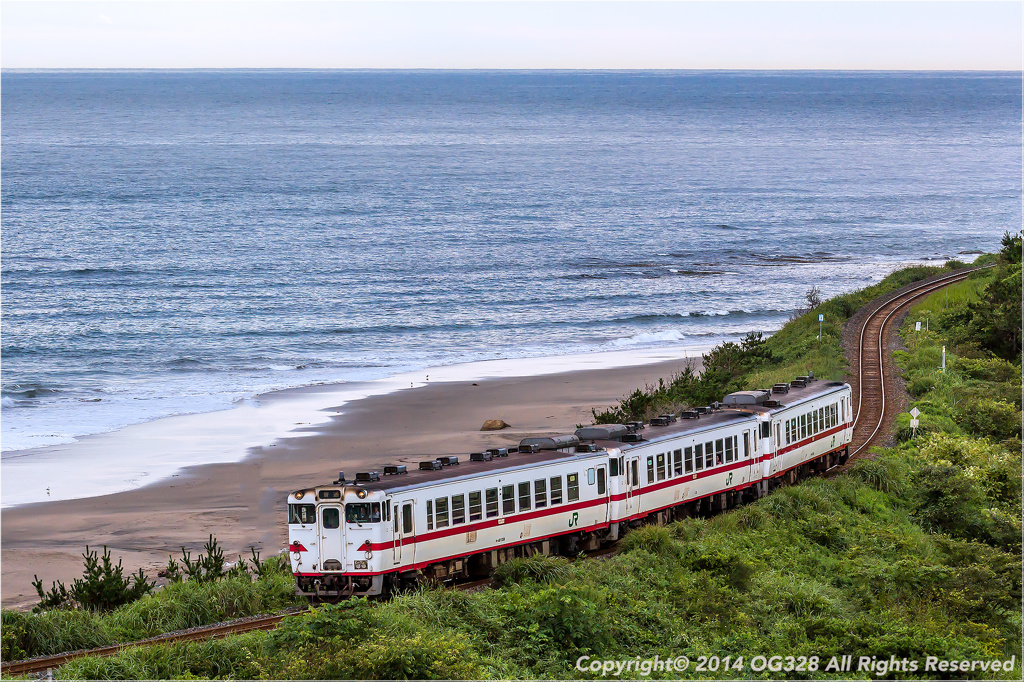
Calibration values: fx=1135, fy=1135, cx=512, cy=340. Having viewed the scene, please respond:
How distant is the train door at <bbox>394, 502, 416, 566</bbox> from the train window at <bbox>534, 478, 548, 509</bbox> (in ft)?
10.1

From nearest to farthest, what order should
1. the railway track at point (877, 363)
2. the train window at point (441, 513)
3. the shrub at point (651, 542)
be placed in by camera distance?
the train window at point (441, 513) → the shrub at point (651, 542) → the railway track at point (877, 363)

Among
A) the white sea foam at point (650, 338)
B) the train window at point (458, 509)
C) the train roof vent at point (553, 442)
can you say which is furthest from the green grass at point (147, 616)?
the white sea foam at point (650, 338)

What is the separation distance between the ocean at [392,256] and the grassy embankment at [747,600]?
30395mm

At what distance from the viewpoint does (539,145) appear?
19550 centimetres

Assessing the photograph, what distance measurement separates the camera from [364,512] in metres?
19.4

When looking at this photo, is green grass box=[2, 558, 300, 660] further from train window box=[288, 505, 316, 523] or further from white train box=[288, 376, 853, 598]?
train window box=[288, 505, 316, 523]

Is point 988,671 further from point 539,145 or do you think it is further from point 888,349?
point 539,145

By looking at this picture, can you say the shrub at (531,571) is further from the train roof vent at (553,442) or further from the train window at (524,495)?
the train roof vent at (553,442)

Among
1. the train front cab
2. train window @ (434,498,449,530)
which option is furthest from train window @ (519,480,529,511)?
the train front cab

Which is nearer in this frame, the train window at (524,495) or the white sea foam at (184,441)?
the train window at (524,495)

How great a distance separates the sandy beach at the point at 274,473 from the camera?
100 ft

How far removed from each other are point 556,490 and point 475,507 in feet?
7.43

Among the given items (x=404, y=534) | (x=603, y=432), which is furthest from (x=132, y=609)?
(x=603, y=432)

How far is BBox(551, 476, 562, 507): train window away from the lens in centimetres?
2245
